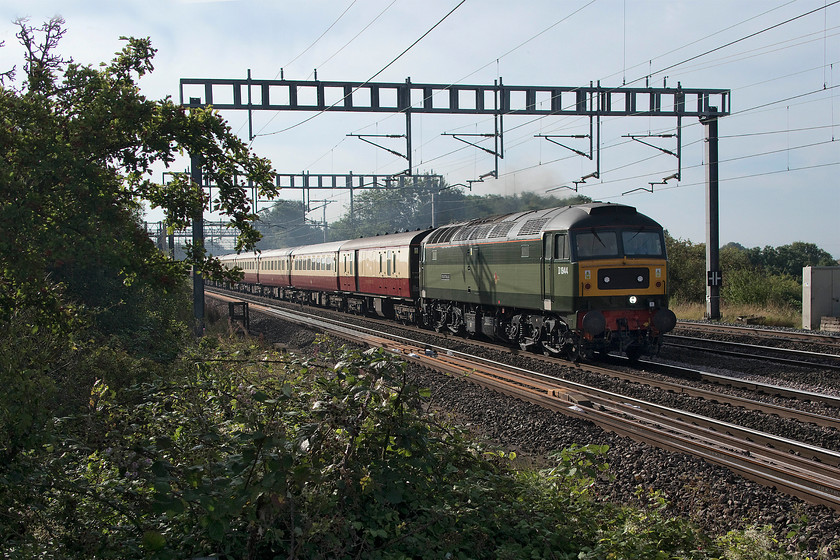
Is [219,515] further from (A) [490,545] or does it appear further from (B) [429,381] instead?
(B) [429,381]

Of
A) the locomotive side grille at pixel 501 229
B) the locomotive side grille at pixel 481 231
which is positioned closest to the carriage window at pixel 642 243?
the locomotive side grille at pixel 501 229

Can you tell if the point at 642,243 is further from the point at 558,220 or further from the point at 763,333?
the point at 763,333

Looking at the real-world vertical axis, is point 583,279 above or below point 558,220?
below

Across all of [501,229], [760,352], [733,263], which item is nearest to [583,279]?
[501,229]

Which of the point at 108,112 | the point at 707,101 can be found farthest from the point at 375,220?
the point at 108,112

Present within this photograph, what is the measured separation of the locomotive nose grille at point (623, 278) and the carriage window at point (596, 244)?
37cm

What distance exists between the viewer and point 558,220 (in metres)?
14.6

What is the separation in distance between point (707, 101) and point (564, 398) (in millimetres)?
17204

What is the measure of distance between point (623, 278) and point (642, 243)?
3.09ft

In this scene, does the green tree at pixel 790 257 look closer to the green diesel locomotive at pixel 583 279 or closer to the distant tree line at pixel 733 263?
the distant tree line at pixel 733 263

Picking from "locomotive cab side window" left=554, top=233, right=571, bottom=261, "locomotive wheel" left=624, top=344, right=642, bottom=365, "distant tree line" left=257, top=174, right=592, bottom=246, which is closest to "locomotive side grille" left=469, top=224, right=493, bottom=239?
"locomotive cab side window" left=554, top=233, right=571, bottom=261

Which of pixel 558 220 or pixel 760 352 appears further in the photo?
pixel 760 352

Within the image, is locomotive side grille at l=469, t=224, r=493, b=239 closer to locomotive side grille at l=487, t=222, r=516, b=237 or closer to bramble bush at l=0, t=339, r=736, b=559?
locomotive side grille at l=487, t=222, r=516, b=237

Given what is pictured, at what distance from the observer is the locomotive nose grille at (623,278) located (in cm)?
1410
